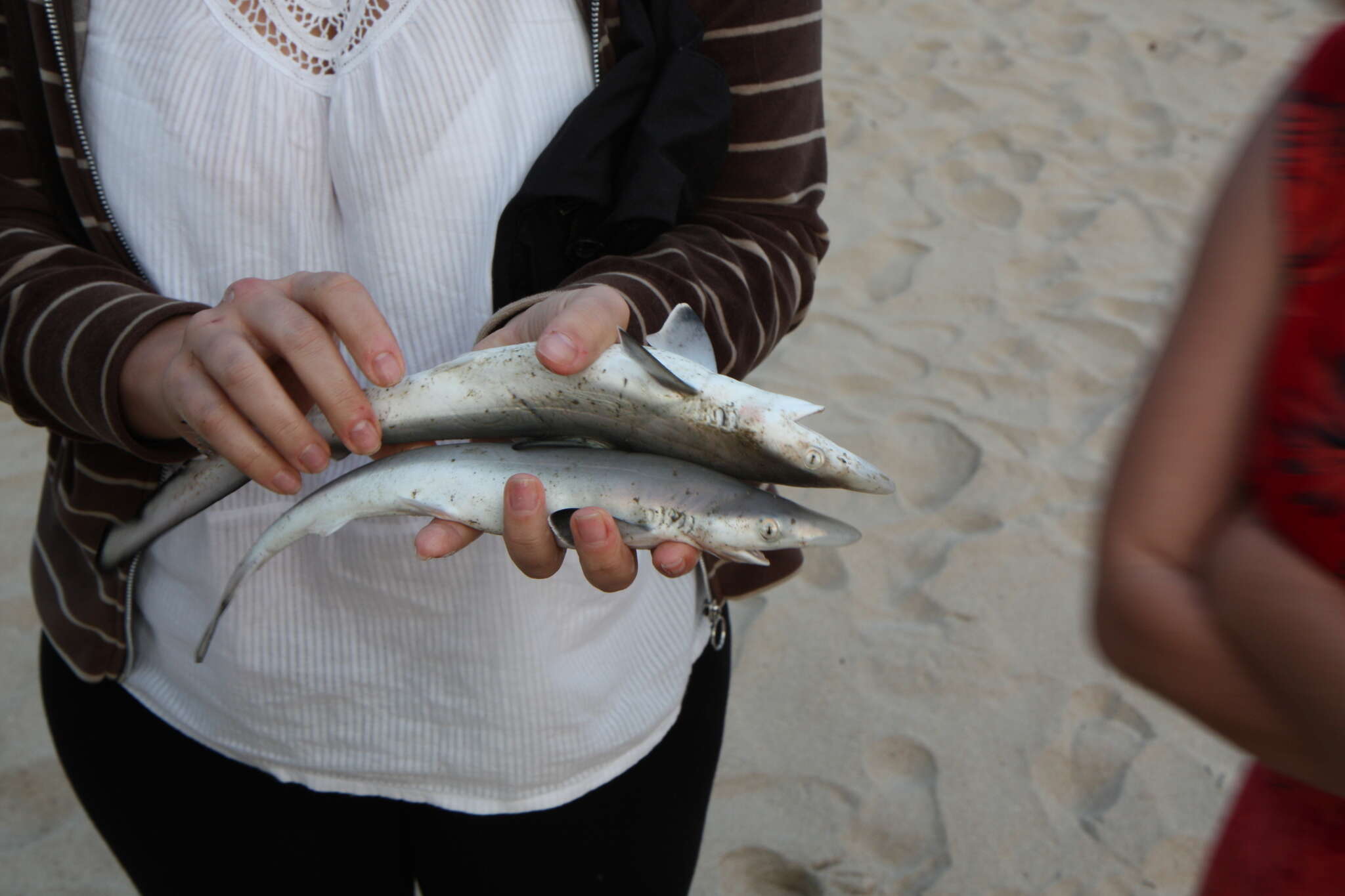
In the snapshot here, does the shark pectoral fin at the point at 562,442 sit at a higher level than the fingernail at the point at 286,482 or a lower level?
lower

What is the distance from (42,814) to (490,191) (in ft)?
7.52

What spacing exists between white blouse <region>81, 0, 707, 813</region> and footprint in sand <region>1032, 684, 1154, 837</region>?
1.64m

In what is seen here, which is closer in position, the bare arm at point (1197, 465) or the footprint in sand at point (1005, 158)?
the bare arm at point (1197, 465)

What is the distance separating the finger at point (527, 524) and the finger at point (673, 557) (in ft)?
0.37

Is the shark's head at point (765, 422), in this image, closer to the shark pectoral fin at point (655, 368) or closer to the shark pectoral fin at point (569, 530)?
the shark pectoral fin at point (655, 368)

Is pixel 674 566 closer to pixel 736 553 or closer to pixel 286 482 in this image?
pixel 736 553

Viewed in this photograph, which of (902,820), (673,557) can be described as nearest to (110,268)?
(673,557)

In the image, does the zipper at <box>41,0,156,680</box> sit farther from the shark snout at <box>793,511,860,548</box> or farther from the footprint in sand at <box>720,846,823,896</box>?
the footprint in sand at <box>720,846,823,896</box>

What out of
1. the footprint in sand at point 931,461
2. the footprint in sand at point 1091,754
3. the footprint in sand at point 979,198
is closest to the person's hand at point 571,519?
the footprint in sand at point 1091,754

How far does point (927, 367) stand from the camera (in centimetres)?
404

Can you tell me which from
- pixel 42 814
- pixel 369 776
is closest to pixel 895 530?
pixel 369 776

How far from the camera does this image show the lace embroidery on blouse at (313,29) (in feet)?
4.00

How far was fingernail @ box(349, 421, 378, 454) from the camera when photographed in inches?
41.0

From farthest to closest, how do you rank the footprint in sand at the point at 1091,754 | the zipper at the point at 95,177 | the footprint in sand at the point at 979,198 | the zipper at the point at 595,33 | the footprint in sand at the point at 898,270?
the footprint in sand at the point at 979,198
the footprint in sand at the point at 898,270
the footprint in sand at the point at 1091,754
the zipper at the point at 595,33
the zipper at the point at 95,177
